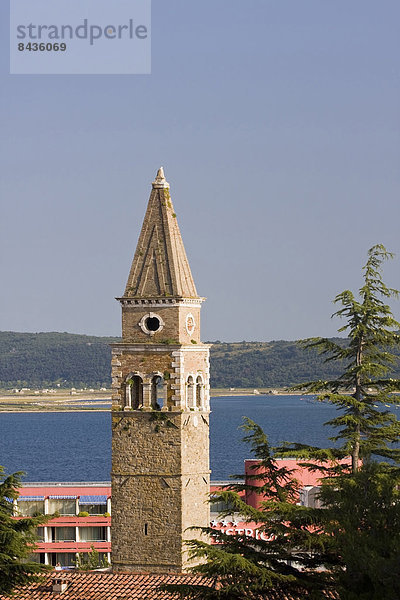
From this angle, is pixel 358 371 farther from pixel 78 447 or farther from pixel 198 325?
pixel 78 447

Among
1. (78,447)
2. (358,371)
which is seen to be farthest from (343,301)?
(78,447)

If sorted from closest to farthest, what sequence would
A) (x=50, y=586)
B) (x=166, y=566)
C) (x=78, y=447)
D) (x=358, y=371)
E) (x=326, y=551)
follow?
(x=326, y=551), (x=358, y=371), (x=50, y=586), (x=166, y=566), (x=78, y=447)

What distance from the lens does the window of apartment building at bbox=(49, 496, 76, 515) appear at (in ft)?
239

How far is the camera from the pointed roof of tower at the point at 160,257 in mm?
47562

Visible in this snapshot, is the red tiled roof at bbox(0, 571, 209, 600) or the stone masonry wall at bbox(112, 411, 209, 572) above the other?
the stone masonry wall at bbox(112, 411, 209, 572)

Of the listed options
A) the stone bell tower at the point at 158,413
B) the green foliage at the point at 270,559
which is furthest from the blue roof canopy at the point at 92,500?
the green foliage at the point at 270,559

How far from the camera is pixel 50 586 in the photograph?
140 feet

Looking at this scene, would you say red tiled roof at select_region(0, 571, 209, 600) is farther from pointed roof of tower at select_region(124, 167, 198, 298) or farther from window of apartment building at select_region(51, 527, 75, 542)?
window of apartment building at select_region(51, 527, 75, 542)

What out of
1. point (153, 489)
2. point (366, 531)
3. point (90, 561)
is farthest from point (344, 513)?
point (90, 561)

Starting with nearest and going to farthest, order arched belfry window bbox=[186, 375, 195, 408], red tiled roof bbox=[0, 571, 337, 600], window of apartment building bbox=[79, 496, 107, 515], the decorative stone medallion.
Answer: red tiled roof bbox=[0, 571, 337, 600]
arched belfry window bbox=[186, 375, 195, 408]
the decorative stone medallion
window of apartment building bbox=[79, 496, 107, 515]

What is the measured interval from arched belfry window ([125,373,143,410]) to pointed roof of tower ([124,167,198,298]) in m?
2.88

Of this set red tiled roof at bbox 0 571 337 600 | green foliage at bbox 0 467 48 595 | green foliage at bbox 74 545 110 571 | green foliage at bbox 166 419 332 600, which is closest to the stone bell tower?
red tiled roof at bbox 0 571 337 600

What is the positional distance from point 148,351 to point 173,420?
2.52 metres

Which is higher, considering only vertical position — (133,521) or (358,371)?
(358,371)
